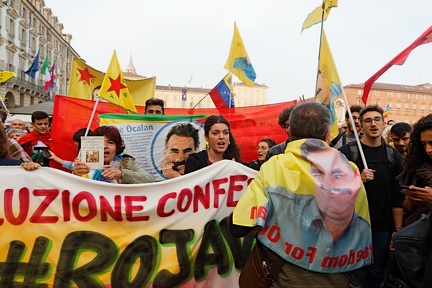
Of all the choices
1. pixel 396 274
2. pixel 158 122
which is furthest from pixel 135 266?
pixel 158 122

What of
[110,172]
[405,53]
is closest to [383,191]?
[405,53]

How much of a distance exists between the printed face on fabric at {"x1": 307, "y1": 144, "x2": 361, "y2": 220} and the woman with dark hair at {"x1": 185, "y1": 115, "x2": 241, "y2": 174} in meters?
1.70

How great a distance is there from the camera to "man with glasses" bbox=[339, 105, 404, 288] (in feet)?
10.6

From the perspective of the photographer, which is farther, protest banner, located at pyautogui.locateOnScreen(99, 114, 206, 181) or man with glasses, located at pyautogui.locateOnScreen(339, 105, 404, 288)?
protest banner, located at pyautogui.locateOnScreen(99, 114, 206, 181)

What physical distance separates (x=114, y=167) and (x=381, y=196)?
2.15 meters

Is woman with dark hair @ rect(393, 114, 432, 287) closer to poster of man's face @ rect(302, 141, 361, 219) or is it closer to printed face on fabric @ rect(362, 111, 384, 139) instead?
poster of man's face @ rect(302, 141, 361, 219)

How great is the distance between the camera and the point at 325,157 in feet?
6.57

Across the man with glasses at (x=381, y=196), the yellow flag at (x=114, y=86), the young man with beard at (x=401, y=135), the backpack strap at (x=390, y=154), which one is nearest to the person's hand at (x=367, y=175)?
the man with glasses at (x=381, y=196)

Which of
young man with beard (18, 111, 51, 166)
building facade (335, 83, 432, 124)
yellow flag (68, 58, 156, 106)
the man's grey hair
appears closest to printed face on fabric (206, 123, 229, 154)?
the man's grey hair

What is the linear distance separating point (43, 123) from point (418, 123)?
4.55 m

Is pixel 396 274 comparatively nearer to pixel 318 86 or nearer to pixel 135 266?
pixel 318 86

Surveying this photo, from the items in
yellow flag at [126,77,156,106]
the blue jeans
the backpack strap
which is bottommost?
the blue jeans

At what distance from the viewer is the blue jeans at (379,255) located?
326 centimetres

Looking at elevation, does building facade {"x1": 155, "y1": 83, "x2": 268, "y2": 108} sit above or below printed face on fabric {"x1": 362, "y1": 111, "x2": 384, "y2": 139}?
above
